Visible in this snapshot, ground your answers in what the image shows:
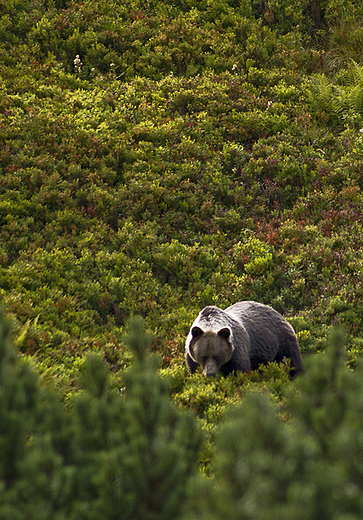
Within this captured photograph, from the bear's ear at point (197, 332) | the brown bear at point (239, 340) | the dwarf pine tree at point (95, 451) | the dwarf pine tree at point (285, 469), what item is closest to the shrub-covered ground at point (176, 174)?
the brown bear at point (239, 340)

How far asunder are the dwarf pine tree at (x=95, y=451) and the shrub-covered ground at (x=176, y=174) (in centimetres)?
332

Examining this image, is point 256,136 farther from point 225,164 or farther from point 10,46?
point 10,46

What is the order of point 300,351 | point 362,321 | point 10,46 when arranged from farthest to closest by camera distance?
1. point 10,46
2. point 362,321
3. point 300,351

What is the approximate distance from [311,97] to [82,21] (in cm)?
818

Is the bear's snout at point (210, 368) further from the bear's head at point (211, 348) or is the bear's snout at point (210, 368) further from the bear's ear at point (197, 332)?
the bear's ear at point (197, 332)

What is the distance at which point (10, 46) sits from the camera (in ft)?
50.7

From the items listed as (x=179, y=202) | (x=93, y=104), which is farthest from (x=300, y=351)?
(x=93, y=104)

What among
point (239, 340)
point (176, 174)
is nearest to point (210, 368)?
point (239, 340)

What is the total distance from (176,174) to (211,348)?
22.0ft

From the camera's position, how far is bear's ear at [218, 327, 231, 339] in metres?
6.73

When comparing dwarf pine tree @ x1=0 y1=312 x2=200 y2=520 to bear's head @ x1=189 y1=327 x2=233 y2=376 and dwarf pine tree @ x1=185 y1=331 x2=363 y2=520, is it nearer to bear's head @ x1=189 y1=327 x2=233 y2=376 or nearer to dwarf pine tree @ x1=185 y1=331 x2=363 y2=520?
dwarf pine tree @ x1=185 y1=331 x2=363 y2=520

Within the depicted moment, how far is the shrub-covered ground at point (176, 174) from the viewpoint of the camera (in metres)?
8.78

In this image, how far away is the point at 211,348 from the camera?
22.5 ft

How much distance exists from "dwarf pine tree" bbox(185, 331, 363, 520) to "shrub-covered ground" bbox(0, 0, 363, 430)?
3682mm
